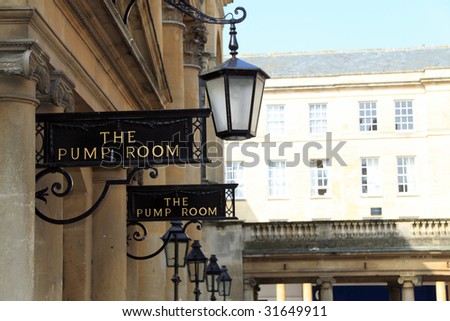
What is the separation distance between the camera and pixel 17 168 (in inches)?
319

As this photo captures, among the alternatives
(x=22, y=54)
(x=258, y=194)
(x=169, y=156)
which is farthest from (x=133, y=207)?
(x=258, y=194)

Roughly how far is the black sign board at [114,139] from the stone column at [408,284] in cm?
2723

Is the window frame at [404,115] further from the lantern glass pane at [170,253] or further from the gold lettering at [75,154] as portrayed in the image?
the gold lettering at [75,154]

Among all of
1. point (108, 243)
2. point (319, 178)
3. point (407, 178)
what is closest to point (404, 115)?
point (407, 178)

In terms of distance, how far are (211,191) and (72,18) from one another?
389 cm

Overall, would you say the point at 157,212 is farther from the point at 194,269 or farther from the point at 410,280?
the point at 410,280

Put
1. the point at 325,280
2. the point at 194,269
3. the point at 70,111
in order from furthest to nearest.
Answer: the point at 325,280 → the point at 194,269 → the point at 70,111

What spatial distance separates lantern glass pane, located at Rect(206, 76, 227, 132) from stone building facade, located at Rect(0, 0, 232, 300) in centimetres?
134

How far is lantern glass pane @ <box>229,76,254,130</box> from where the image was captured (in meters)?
8.50

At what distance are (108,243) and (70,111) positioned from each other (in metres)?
3.65

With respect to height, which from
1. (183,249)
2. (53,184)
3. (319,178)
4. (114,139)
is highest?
(319,178)

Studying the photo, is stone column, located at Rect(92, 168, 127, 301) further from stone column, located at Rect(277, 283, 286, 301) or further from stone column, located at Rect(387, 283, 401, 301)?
stone column, located at Rect(277, 283, 286, 301)

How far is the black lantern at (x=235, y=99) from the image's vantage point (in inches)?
335

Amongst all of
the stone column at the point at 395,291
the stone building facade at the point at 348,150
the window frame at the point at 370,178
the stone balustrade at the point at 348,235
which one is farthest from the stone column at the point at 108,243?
the window frame at the point at 370,178
